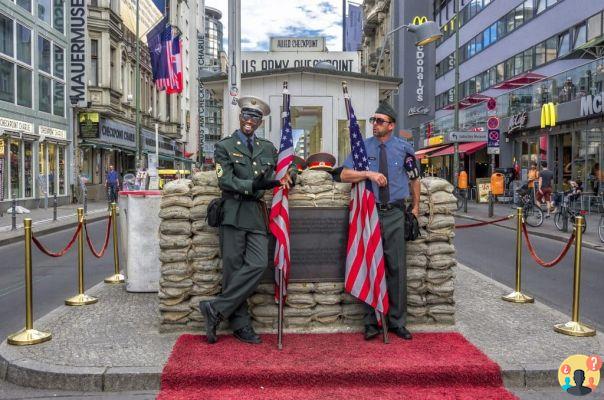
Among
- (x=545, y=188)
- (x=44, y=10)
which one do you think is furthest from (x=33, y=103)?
(x=545, y=188)

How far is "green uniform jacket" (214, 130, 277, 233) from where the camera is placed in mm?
5059

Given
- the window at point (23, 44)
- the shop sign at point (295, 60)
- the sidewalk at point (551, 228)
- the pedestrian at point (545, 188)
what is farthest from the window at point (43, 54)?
the pedestrian at point (545, 188)

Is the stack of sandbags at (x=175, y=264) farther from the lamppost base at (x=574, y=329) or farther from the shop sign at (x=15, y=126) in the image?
the shop sign at (x=15, y=126)

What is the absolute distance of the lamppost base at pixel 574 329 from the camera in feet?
17.9

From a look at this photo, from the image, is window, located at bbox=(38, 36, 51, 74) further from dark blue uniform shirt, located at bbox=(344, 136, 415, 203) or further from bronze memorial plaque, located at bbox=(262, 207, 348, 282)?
dark blue uniform shirt, located at bbox=(344, 136, 415, 203)

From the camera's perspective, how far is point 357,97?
9.45 metres

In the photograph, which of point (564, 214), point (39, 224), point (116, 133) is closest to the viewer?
point (564, 214)

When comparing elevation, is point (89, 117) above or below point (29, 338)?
above

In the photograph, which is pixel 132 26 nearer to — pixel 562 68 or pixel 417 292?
pixel 562 68

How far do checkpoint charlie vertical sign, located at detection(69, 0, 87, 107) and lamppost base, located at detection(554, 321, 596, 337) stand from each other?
2755 centimetres

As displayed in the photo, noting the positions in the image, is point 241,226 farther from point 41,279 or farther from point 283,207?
point 41,279

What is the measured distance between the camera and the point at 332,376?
4445mm

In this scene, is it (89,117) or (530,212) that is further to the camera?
(89,117)

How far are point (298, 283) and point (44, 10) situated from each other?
2633 cm
